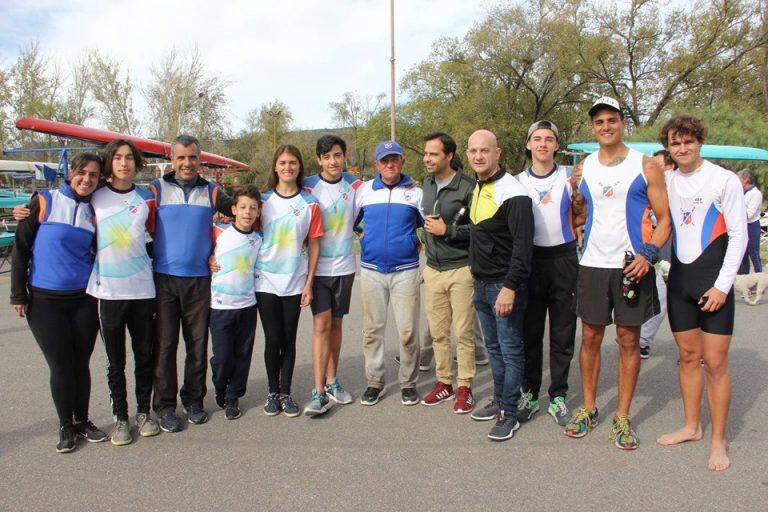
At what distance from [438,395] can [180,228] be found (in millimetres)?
2235

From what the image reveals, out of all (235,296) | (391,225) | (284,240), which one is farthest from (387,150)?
(235,296)

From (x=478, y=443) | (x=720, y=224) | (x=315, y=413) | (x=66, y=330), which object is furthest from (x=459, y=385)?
(x=66, y=330)

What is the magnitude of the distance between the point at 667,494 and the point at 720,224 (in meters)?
1.54

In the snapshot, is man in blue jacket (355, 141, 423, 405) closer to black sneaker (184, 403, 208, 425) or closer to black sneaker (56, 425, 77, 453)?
black sneaker (184, 403, 208, 425)

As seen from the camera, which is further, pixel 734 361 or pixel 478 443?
pixel 734 361

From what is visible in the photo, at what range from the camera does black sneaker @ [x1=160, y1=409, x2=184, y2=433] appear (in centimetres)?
372

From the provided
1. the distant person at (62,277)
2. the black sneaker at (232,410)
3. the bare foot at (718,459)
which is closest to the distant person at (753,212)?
the bare foot at (718,459)

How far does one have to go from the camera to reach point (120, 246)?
347 cm

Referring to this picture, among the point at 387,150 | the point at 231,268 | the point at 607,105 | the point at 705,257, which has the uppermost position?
the point at 607,105

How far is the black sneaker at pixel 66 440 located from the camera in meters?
3.43

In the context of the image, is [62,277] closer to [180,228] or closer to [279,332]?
[180,228]

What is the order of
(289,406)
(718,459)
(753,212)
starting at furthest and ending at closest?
(753,212) → (289,406) → (718,459)

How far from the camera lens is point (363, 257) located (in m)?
4.32

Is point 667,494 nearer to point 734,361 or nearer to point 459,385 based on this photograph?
point 459,385
